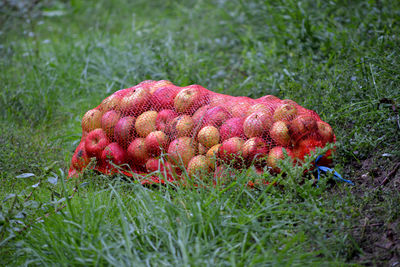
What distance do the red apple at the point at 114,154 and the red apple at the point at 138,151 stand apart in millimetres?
60

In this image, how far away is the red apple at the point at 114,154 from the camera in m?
2.94

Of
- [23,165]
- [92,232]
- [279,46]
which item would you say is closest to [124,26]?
[279,46]

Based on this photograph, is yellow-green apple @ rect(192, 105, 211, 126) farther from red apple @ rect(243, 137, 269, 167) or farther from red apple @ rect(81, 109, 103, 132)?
red apple @ rect(81, 109, 103, 132)

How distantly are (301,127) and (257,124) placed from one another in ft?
0.93

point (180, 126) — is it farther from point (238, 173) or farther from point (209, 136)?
point (238, 173)

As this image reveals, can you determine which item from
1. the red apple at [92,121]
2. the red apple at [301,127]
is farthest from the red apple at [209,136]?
the red apple at [92,121]

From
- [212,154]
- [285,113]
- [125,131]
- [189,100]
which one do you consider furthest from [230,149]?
[125,131]

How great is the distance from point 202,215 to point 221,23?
13.6 ft

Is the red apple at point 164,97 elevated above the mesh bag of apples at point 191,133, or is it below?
above

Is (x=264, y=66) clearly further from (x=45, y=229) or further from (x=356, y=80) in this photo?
(x=45, y=229)

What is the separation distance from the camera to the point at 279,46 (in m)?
4.78

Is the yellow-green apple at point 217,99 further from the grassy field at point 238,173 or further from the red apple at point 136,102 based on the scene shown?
the grassy field at point 238,173

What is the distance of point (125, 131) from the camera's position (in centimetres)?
298

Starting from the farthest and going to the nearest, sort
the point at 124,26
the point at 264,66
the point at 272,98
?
the point at 124,26 → the point at 264,66 → the point at 272,98
